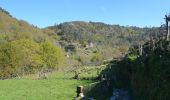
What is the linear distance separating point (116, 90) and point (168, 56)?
1714 centimetres

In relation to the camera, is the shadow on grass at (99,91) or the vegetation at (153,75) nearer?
the vegetation at (153,75)

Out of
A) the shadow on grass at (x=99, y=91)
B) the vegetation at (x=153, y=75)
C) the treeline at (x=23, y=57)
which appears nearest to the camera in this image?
the vegetation at (x=153, y=75)

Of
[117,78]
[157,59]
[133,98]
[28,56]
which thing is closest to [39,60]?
[28,56]

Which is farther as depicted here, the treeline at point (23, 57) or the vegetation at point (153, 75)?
the treeline at point (23, 57)

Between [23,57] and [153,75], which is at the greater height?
[153,75]

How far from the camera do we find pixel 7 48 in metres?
108

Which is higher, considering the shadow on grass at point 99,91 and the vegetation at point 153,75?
the vegetation at point 153,75

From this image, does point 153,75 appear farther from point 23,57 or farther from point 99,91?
point 23,57

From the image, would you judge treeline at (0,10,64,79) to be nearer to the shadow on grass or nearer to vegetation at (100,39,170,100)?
the shadow on grass

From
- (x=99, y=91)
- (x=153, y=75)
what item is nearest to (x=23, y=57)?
(x=99, y=91)

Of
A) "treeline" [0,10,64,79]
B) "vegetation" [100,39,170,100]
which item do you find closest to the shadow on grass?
"vegetation" [100,39,170,100]

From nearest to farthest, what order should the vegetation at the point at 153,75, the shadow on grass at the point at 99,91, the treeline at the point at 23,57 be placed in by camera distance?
the vegetation at the point at 153,75 < the shadow on grass at the point at 99,91 < the treeline at the point at 23,57

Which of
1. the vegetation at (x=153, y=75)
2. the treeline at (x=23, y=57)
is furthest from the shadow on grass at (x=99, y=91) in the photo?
the treeline at (x=23, y=57)

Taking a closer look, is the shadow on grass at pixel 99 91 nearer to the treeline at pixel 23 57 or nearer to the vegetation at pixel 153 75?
the vegetation at pixel 153 75
